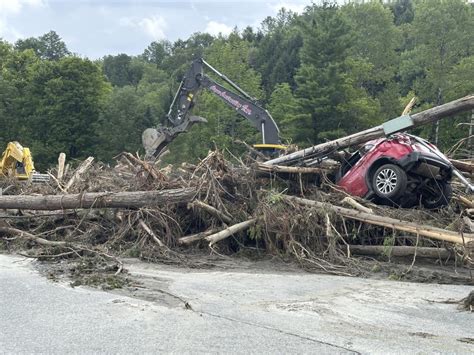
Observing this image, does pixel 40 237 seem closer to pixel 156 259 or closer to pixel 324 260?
pixel 156 259

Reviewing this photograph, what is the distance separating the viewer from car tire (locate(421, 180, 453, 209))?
34.4 ft

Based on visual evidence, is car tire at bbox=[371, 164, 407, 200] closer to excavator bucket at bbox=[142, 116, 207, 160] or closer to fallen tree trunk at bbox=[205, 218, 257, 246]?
fallen tree trunk at bbox=[205, 218, 257, 246]

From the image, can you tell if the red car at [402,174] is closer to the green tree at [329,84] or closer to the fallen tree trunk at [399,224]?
the fallen tree trunk at [399,224]

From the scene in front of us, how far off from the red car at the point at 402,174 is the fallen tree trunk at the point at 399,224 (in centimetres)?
97

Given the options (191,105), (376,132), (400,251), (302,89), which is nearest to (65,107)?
(302,89)

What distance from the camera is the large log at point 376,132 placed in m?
10.5

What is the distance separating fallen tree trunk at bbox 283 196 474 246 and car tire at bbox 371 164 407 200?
903 mm

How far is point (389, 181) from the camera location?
10.4 metres

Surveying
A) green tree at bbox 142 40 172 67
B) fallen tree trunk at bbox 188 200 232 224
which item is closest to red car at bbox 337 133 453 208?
fallen tree trunk at bbox 188 200 232 224

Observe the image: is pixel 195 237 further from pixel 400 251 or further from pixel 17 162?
pixel 17 162

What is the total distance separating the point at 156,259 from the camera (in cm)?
979

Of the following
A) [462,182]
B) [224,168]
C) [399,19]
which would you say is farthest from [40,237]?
[399,19]

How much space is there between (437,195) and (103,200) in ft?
20.7

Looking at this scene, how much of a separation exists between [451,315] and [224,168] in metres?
5.93
